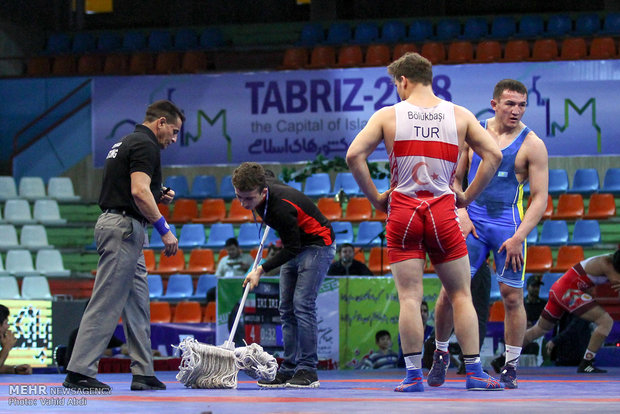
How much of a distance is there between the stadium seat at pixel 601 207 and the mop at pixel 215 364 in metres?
10.1

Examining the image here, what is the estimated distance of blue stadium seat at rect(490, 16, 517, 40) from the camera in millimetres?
18078

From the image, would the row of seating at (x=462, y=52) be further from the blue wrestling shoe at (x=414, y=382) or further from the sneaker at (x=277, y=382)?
the blue wrestling shoe at (x=414, y=382)

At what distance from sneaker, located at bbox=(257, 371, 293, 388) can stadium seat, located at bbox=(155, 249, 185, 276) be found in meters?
9.09

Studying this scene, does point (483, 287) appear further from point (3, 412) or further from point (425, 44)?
point (425, 44)

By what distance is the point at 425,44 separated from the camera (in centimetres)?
1719

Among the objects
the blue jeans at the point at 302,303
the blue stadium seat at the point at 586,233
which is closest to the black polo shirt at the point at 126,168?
the blue jeans at the point at 302,303

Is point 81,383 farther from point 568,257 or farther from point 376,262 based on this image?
point 568,257

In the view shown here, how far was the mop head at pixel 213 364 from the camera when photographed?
5.71 m

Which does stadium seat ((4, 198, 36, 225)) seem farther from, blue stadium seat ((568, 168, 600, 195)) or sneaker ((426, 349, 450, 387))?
sneaker ((426, 349, 450, 387))

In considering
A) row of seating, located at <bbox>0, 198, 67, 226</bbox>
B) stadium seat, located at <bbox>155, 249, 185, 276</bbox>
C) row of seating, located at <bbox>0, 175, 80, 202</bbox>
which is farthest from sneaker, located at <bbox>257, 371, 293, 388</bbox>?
row of seating, located at <bbox>0, 175, 80, 202</bbox>

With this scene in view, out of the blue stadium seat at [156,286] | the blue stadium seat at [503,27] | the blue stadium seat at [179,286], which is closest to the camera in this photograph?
the blue stadium seat at [179,286]

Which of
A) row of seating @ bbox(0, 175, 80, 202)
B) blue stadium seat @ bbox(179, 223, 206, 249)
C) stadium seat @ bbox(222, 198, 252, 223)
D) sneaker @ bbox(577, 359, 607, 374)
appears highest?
row of seating @ bbox(0, 175, 80, 202)

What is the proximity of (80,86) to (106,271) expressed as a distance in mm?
12381

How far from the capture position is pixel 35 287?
46.3 feet
